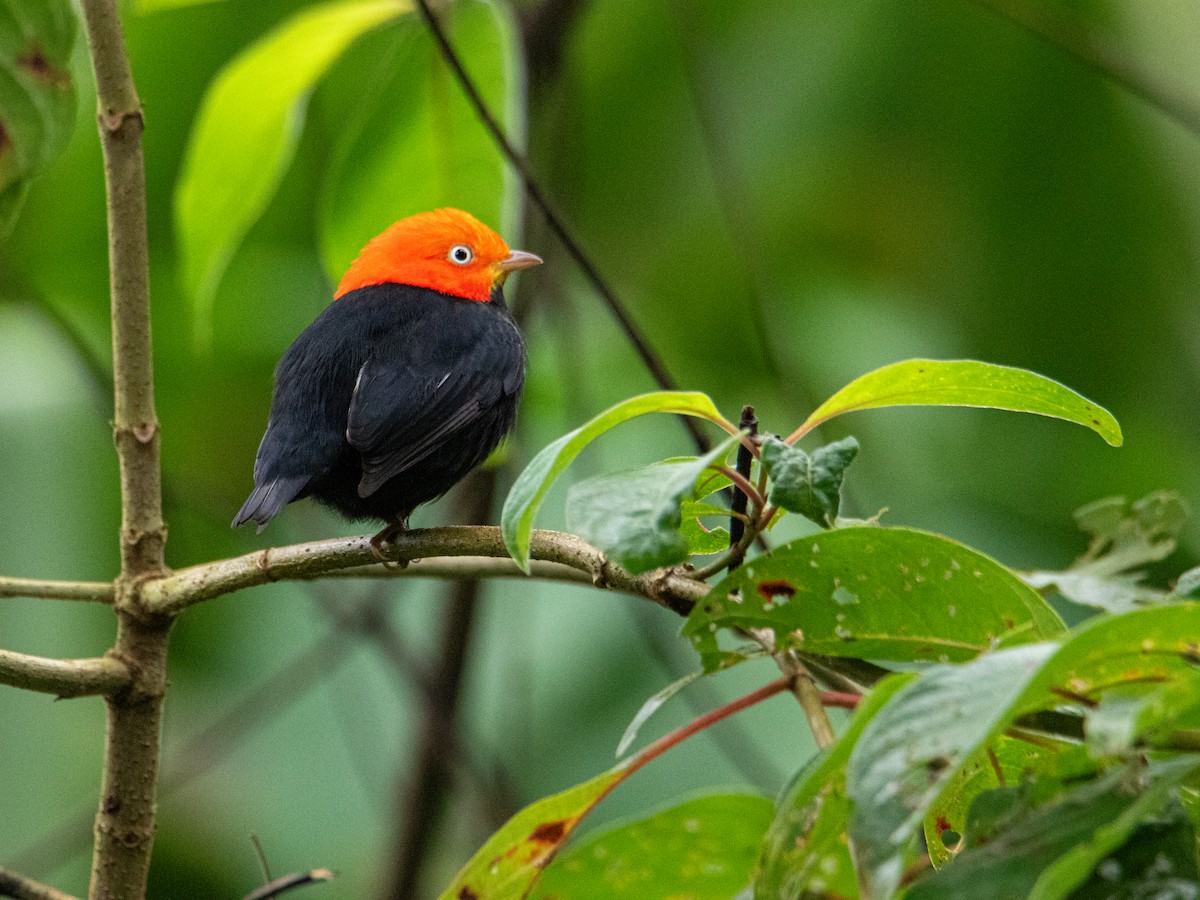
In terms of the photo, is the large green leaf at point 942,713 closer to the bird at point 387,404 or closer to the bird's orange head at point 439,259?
the bird at point 387,404

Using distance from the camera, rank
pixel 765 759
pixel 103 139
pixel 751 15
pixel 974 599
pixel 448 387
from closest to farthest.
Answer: pixel 974 599 < pixel 103 139 < pixel 448 387 < pixel 765 759 < pixel 751 15

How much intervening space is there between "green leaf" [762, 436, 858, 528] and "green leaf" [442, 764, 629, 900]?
0.42 m

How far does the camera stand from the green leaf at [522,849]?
59.2 inches

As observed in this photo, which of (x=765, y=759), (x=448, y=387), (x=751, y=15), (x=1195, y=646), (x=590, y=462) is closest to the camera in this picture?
(x=1195, y=646)

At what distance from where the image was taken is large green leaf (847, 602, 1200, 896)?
0.99 metres

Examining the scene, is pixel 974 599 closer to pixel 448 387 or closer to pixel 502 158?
pixel 448 387

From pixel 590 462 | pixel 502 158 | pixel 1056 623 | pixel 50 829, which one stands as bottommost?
pixel 50 829

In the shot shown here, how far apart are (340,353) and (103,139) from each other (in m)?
0.94

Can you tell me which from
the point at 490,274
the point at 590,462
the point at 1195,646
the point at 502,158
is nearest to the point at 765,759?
the point at 590,462

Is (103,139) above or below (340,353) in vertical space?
above

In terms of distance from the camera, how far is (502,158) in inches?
119

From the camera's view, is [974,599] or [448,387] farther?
[448,387]

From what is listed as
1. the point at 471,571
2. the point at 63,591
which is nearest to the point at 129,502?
the point at 63,591

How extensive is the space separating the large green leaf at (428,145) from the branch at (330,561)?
1154 millimetres
